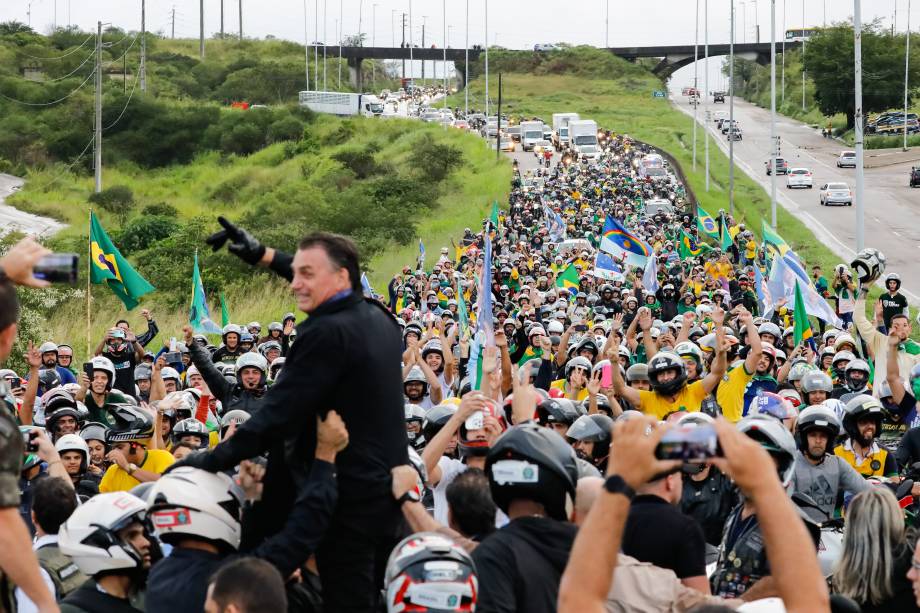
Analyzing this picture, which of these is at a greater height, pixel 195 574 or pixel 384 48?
pixel 384 48

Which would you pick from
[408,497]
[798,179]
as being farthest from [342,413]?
[798,179]

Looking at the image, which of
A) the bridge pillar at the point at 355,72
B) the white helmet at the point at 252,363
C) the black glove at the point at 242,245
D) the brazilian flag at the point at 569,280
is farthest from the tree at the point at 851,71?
the black glove at the point at 242,245

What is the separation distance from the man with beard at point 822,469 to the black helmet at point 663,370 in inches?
71.4

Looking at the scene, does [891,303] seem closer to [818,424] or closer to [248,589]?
[818,424]

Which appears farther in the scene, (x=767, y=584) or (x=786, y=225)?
(x=786, y=225)

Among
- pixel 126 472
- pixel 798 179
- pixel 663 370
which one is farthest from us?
pixel 798 179

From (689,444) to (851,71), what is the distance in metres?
93.0

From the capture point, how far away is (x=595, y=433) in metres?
7.84

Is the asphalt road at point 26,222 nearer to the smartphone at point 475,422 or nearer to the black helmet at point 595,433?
the black helmet at point 595,433

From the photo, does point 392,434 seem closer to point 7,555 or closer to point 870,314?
point 7,555

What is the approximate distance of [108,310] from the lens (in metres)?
36.1

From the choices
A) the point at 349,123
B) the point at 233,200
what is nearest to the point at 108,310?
the point at 233,200

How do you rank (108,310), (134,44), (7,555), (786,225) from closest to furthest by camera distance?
(7,555)
(108,310)
(786,225)
(134,44)

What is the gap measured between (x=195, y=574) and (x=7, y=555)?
66 centimetres
